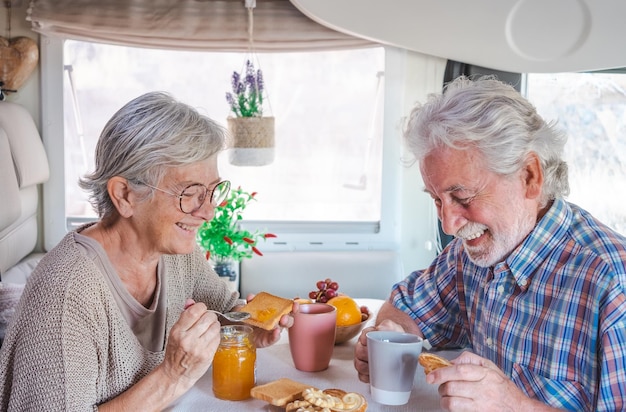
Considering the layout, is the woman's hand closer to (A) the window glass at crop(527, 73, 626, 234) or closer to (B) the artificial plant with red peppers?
(B) the artificial plant with red peppers

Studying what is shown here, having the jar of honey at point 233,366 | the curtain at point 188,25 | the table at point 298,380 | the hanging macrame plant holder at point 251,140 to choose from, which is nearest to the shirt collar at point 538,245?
the table at point 298,380

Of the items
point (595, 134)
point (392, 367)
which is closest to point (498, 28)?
point (595, 134)

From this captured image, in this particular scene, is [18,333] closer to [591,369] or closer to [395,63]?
[591,369]

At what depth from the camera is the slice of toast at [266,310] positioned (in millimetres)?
1482

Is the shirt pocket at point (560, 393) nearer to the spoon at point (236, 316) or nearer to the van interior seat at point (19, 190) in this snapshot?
the spoon at point (236, 316)

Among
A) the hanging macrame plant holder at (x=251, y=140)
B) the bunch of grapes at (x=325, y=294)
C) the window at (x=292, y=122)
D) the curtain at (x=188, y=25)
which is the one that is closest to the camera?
the bunch of grapes at (x=325, y=294)

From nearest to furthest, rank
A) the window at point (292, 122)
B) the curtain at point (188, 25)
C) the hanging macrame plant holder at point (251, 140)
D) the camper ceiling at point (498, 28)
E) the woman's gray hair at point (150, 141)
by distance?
the woman's gray hair at point (150, 141) → the camper ceiling at point (498, 28) → the hanging macrame plant holder at point (251, 140) → the curtain at point (188, 25) → the window at point (292, 122)

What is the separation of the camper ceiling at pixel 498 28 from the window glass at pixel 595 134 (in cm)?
27

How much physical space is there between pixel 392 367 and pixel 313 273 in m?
2.02

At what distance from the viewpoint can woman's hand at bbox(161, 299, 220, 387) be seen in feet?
4.32

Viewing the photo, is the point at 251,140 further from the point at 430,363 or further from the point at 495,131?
the point at 430,363

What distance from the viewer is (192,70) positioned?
11.5 ft

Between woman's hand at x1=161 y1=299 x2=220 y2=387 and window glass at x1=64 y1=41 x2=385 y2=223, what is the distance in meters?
2.26

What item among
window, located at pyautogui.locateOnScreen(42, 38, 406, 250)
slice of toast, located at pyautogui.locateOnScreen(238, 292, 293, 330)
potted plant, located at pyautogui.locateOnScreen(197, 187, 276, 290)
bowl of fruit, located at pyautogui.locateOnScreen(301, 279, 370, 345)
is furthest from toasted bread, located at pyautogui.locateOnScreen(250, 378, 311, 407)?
window, located at pyautogui.locateOnScreen(42, 38, 406, 250)
